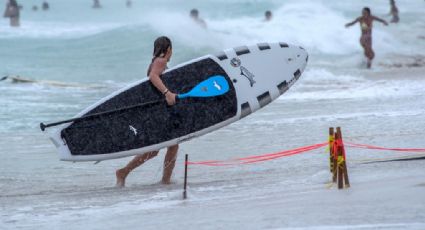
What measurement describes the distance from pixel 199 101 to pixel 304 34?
24.5 meters

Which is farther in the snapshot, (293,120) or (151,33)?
(151,33)

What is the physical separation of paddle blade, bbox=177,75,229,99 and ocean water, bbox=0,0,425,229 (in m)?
0.80

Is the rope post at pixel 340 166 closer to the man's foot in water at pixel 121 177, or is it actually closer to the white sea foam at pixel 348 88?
the man's foot in water at pixel 121 177

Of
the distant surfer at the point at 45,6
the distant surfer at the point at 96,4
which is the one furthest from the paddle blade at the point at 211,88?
the distant surfer at the point at 96,4

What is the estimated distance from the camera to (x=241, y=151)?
1205cm

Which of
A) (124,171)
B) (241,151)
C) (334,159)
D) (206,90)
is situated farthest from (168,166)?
(241,151)

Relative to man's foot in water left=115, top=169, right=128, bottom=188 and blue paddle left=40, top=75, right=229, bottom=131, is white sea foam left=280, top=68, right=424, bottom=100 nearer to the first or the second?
blue paddle left=40, top=75, right=229, bottom=131

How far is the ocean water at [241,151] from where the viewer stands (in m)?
7.16

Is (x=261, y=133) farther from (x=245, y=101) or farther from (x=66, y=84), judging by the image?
(x=66, y=84)

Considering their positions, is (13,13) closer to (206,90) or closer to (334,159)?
(206,90)

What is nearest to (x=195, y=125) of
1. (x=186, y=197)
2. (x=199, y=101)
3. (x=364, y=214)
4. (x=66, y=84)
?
(x=199, y=101)

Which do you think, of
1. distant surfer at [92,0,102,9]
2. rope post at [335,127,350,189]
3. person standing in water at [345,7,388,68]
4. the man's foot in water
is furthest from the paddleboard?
distant surfer at [92,0,102,9]

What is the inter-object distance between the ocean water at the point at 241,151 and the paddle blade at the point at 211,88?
803 millimetres

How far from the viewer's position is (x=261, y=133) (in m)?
13.3
